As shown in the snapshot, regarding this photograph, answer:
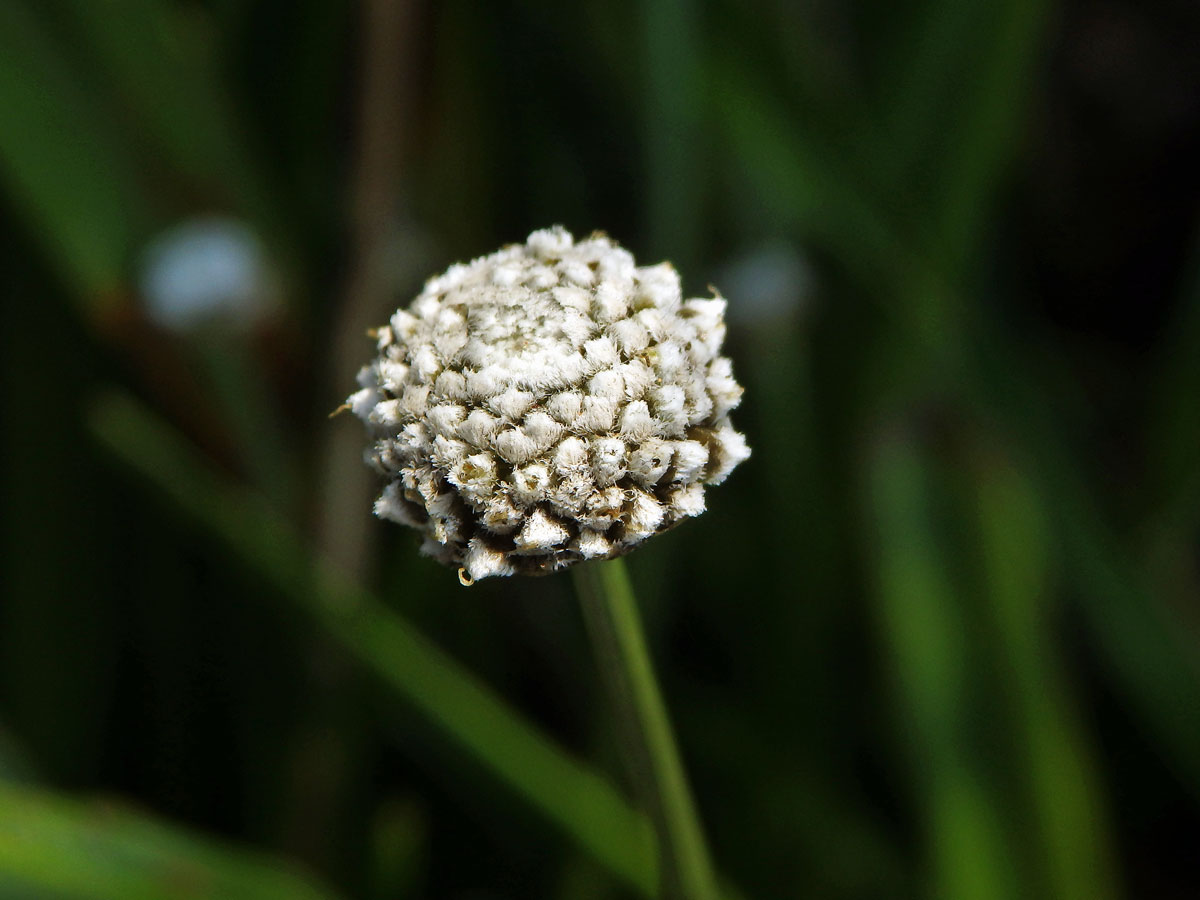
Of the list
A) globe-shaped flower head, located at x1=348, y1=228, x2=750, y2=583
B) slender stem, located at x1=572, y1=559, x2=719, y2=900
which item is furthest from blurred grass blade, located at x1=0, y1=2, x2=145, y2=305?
slender stem, located at x1=572, y1=559, x2=719, y2=900

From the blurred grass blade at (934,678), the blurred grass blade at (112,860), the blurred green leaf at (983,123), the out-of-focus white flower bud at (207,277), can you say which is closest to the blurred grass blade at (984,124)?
the blurred green leaf at (983,123)

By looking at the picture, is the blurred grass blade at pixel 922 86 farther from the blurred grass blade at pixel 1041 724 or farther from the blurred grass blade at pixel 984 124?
the blurred grass blade at pixel 1041 724

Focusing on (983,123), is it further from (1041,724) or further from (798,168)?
(1041,724)

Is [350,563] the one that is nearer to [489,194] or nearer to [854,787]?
[489,194]

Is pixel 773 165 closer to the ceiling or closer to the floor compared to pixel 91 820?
closer to the ceiling

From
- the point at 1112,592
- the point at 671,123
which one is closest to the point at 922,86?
the point at 671,123

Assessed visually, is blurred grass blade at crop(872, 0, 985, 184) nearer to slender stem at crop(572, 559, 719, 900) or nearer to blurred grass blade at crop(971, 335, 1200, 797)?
blurred grass blade at crop(971, 335, 1200, 797)

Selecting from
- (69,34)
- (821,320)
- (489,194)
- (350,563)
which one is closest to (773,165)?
(821,320)
